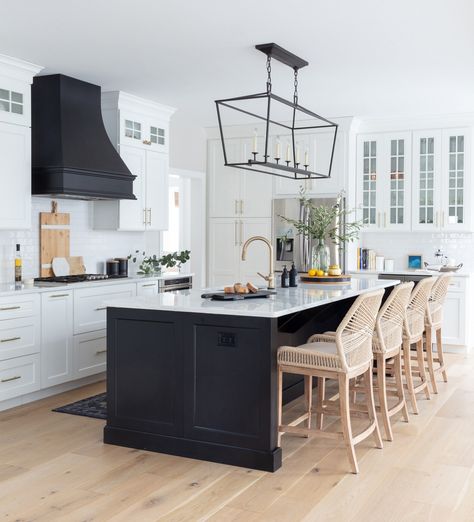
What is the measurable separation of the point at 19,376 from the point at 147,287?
67.2 inches

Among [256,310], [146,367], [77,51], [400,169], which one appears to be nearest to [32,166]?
[77,51]

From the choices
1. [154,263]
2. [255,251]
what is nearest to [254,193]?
[255,251]

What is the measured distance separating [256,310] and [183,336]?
50 centimetres

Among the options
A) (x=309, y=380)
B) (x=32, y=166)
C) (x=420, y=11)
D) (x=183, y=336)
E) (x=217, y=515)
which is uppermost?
(x=420, y=11)

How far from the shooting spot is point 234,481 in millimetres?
→ 3486

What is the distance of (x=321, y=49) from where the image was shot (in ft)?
16.0

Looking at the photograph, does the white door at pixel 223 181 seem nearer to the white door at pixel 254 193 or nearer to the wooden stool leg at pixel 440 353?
the white door at pixel 254 193

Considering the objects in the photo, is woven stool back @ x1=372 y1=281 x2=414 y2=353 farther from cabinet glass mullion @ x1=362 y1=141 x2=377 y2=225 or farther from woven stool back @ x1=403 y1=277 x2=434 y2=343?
cabinet glass mullion @ x1=362 y1=141 x2=377 y2=225

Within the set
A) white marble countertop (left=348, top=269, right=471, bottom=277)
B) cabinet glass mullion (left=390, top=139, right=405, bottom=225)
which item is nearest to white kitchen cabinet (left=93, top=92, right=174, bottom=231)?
white marble countertop (left=348, top=269, right=471, bottom=277)

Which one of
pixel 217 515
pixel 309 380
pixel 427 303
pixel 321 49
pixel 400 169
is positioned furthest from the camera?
pixel 400 169

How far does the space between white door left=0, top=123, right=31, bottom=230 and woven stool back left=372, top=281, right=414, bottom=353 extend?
2.94 m

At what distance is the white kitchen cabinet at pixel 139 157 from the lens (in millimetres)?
6355

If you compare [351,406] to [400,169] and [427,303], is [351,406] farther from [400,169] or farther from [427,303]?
[400,169]

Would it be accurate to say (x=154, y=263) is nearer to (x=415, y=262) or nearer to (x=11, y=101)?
(x=11, y=101)
